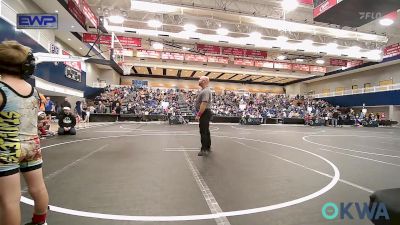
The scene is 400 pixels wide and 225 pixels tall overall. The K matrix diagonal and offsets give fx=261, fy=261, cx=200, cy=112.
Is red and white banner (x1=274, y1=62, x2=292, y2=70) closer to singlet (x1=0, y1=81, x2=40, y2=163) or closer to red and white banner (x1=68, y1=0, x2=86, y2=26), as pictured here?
red and white banner (x1=68, y1=0, x2=86, y2=26)

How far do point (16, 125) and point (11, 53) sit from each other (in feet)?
1.54

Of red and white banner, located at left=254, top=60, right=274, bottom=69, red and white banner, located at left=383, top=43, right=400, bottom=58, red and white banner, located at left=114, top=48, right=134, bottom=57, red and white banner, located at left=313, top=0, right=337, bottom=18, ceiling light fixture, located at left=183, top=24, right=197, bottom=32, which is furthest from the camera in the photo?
red and white banner, located at left=254, top=60, right=274, bottom=69

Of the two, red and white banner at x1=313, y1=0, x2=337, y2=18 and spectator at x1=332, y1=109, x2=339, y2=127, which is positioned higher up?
red and white banner at x1=313, y1=0, x2=337, y2=18

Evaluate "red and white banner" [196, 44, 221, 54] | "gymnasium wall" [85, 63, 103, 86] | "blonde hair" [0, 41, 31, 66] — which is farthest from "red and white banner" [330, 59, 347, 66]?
"blonde hair" [0, 41, 31, 66]

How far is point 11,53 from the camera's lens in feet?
5.57

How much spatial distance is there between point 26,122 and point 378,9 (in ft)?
21.8

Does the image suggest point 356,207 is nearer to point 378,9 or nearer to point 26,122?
point 26,122

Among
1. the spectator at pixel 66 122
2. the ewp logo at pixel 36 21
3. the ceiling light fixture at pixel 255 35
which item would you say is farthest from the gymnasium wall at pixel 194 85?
the ewp logo at pixel 36 21

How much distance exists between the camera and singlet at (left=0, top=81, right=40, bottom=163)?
5.30ft

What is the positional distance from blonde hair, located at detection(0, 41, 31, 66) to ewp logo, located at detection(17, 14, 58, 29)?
7885mm

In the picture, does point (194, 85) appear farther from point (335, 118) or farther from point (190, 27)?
point (190, 27)

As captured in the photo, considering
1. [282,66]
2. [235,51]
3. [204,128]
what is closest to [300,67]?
[282,66]

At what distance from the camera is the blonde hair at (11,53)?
1.68 meters

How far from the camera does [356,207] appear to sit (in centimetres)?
262
